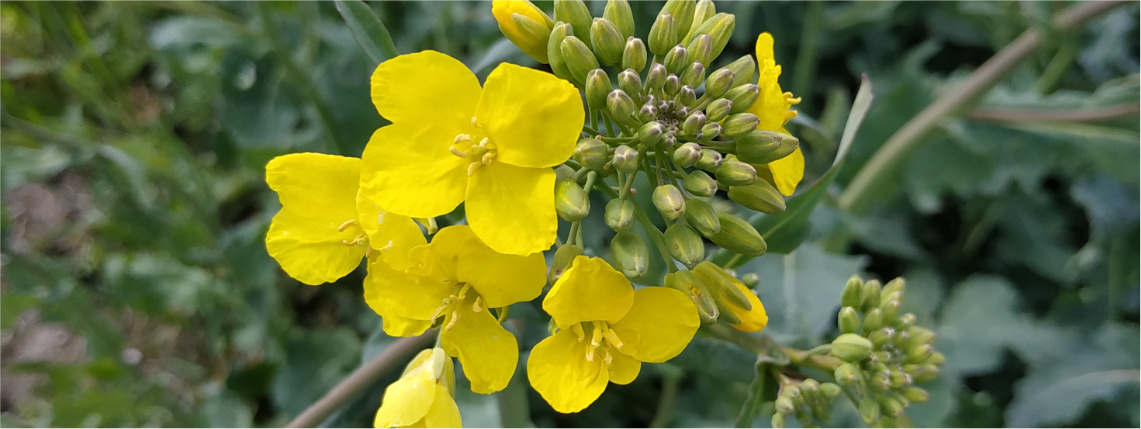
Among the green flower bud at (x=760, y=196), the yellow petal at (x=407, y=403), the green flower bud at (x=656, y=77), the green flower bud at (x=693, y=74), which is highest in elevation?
the green flower bud at (x=693, y=74)

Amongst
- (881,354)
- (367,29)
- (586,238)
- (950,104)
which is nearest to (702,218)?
(881,354)

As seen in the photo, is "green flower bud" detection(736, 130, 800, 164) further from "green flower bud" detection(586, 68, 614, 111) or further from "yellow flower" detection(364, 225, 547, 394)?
"yellow flower" detection(364, 225, 547, 394)

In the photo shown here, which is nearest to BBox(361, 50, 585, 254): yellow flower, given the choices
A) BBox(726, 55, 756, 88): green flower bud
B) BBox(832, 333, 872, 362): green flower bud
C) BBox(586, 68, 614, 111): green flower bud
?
BBox(586, 68, 614, 111): green flower bud

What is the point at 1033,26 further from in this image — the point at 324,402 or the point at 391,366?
the point at 324,402

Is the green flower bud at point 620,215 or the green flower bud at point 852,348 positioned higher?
the green flower bud at point 620,215

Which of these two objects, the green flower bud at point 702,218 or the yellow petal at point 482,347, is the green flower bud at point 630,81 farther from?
the yellow petal at point 482,347

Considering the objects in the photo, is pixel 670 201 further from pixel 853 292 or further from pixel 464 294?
pixel 853 292

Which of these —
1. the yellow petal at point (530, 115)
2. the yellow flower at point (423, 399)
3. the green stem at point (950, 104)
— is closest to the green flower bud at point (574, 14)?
the yellow petal at point (530, 115)
